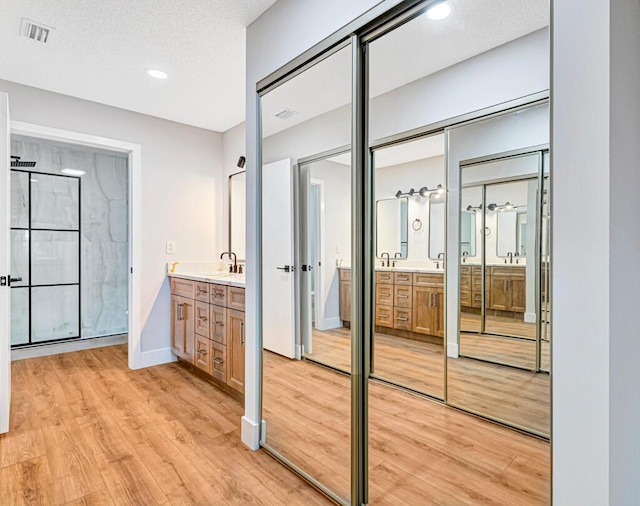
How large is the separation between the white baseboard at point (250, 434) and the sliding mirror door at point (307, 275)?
47mm

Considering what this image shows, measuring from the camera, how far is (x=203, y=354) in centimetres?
312

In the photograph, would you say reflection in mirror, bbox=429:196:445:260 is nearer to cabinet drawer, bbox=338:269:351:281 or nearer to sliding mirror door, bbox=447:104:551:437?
sliding mirror door, bbox=447:104:551:437

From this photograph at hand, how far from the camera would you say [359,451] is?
62.0 inches

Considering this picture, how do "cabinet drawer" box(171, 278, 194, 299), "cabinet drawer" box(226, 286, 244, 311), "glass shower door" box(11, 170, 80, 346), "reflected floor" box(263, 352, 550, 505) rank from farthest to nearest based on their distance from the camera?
1. "glass shower door" box(11, 170, 80, 346)
2. "cabinet drawer" box(171, 278, 194, 299)
3. "cabinet drawer" box(226, 286, 244, 311)
4. "reflected floor" box(263, 352, 550, 505)

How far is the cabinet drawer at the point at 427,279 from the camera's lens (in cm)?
202

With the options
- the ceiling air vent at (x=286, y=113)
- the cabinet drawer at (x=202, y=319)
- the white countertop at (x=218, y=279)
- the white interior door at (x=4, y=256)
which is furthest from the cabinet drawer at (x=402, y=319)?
the white interior door at (x=4, y=256)

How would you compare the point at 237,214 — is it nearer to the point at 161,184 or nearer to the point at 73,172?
the point at 161,184

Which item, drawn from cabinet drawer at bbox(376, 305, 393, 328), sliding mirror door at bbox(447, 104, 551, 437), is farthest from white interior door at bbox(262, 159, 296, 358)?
sliding mirror door at bbox(447, 104, 551, 437)

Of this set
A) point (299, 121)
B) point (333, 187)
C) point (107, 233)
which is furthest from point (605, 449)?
point (107, 233)

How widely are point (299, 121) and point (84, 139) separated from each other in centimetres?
232

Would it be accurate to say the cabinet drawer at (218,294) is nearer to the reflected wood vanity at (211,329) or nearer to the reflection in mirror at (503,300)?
the reflected wood vanity at (211,329)

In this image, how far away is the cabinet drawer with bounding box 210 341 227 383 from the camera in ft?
9.28

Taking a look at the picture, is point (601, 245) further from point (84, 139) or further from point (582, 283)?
point (84, 139)

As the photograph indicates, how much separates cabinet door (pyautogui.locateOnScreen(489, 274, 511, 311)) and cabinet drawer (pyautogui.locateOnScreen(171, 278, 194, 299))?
2.49 meters
